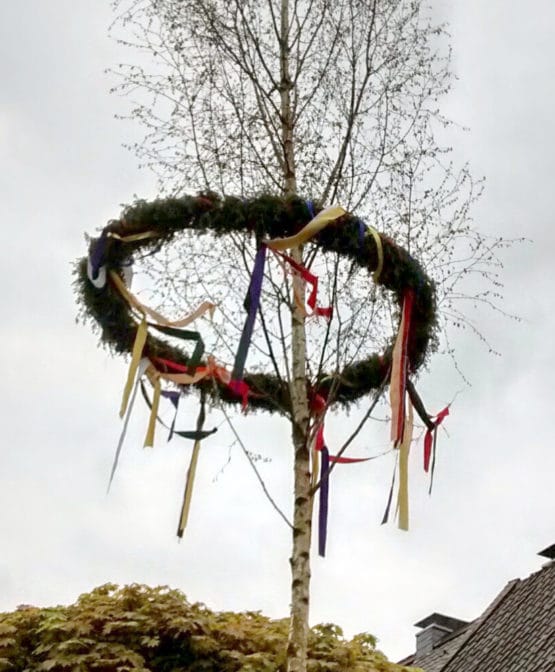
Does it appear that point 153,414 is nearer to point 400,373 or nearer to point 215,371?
point 215,371

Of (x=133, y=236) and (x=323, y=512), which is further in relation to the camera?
(x=133, y=236)

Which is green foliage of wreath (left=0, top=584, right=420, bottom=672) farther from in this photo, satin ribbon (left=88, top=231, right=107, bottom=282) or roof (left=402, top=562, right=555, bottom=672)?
roof (left=402, top=562, right=555, bottom=672)

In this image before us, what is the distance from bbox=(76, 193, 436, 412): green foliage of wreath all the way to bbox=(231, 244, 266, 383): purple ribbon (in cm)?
21

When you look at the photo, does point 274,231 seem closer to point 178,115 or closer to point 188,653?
point 178,115

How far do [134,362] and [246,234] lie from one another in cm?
88

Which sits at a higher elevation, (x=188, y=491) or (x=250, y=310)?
(x=250, y=310)

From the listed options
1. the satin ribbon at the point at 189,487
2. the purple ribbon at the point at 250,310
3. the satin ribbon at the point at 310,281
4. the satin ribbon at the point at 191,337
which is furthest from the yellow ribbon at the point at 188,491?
the satin ribbon at the point at 310,281

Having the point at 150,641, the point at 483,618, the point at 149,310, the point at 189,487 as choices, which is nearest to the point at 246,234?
the point at 149,310

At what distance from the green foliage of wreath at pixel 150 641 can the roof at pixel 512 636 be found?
5.48 m

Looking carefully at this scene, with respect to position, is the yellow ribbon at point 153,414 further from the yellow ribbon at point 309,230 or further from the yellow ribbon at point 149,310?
the yellow ribbon at point 309,230

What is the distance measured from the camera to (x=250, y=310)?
16.8 feet

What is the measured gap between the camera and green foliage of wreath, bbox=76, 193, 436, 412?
5.40m

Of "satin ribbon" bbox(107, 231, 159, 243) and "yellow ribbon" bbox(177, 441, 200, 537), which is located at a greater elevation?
"satin ribbon" bbox(107, 231, 159, 243)

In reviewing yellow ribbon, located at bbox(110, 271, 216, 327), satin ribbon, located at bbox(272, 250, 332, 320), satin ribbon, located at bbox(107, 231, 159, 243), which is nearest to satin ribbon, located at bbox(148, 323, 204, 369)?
yellow ribbon, located at bbox(110, 271, 216, 327)
